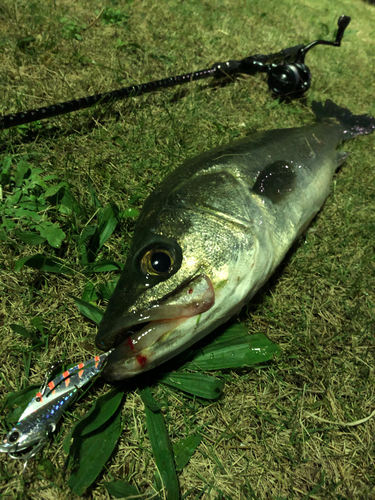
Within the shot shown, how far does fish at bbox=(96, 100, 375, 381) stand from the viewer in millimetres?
1547

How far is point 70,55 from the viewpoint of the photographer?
11.6 ft

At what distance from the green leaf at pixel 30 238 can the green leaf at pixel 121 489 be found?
1473 mm

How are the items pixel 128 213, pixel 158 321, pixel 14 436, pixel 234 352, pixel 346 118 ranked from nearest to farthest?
pixel 14 436
pixel 158 321
pixel 234 352
pixel 128 213
pixel 346 118

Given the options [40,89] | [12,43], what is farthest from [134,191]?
[12,43]

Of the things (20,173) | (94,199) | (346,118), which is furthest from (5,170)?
(346,118)

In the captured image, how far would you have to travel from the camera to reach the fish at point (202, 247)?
1.55 m

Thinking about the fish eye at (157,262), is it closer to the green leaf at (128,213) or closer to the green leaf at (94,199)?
the green leaf at (128,213)

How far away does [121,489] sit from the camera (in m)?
1.50

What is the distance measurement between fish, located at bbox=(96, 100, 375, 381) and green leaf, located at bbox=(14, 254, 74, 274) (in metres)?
0.58

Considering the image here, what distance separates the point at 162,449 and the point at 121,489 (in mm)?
261

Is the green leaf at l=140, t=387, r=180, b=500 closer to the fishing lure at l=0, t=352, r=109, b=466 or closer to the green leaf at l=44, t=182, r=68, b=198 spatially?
the fishing lure at l=0, t=352, r=109, b=466

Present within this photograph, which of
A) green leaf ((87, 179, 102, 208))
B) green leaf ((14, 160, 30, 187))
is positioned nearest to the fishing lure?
green leaf ((87, 179, 102, 208))

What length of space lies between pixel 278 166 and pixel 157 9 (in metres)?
4.38

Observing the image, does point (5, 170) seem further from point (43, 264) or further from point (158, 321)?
point (158, 321)
